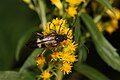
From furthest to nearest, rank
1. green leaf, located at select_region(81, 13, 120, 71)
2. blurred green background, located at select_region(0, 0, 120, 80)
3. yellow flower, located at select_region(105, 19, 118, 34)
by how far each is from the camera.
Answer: blurred green background, located at select_region(0, 0, 120, 80) < yellow flower, located at select_region(105, 19, 118, 34) < green leaf, located at select_region(81, 13, 120, 71)

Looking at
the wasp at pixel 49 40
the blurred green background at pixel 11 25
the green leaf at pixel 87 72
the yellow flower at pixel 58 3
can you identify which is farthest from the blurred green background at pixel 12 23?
the wasp at pixel 49 40

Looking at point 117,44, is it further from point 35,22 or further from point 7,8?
point 7,8

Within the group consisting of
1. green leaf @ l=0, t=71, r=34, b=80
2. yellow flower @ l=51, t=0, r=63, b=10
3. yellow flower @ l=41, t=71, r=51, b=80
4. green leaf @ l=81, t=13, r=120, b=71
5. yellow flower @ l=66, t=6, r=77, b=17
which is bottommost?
green leaf @ l=0, t=71, r=34, b=80

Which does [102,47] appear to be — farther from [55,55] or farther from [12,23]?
[12,23]

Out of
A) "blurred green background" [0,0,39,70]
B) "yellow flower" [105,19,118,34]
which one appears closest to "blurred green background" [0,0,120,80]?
"blurred green background" [0,0,39,70]

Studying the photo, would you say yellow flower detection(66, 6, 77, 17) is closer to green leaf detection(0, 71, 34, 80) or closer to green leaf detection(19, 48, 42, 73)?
green leaf detection(19, 48, 42, 73)

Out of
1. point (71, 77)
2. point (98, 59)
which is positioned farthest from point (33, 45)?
point (98, 59)

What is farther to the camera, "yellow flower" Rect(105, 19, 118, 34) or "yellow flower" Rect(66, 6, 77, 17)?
"yellow flower" Rect(105, 19, 118, 34)

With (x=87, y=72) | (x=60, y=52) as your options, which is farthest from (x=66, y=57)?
(x=87, y=72)
